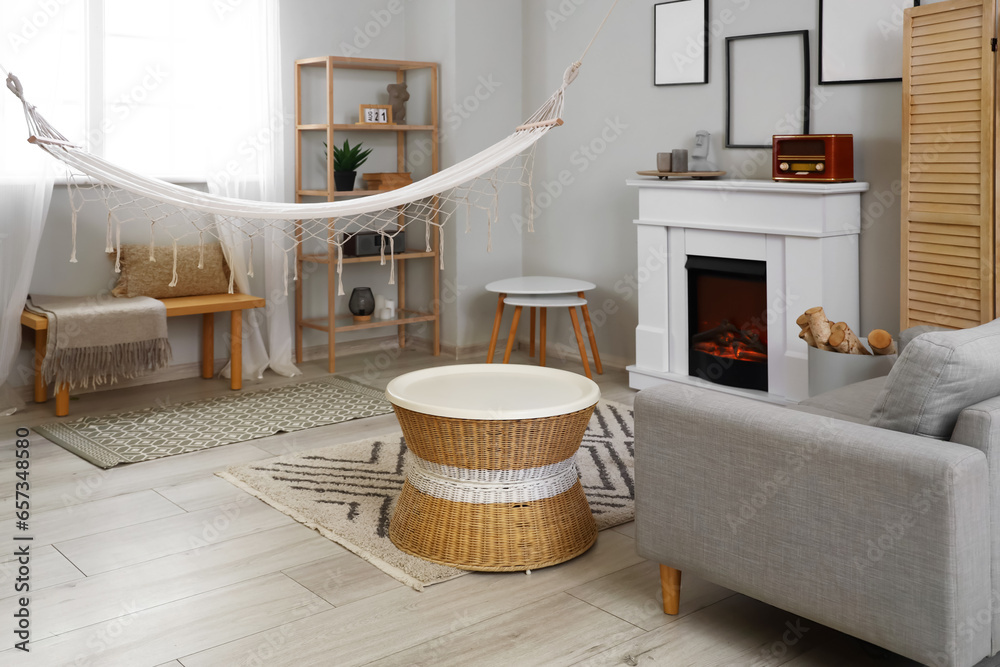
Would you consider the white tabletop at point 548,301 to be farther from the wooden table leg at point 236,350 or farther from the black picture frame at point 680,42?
the wooden table leg at point 236,350

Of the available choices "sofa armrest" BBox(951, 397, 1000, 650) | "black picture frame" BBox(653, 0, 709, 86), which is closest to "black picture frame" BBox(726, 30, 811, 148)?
"black picture frame" BBox(653, 0, 709, 86)

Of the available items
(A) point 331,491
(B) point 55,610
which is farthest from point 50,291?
(B) point 55,610

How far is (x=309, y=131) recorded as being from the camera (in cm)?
506

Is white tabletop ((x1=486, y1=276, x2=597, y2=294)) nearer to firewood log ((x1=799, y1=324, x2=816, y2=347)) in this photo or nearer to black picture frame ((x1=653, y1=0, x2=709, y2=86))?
black picture frame ((x1=653, y1=0, x2=709, y2=86))

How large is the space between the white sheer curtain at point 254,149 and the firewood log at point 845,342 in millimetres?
2620

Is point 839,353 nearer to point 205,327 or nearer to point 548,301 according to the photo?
point 548,301

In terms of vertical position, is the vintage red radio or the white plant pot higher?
the vintage red radio

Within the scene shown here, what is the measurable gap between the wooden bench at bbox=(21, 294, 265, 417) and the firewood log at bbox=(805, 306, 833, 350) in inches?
98.9

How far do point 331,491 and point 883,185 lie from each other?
7.94 feet

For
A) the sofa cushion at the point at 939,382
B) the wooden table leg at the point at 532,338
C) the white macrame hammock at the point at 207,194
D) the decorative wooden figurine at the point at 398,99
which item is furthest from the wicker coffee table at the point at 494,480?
the decorative wooden figurine at the point at 398,99

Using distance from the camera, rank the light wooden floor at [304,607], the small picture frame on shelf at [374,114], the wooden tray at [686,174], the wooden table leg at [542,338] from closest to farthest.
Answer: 1. the light wooden floor at [304,607]
2. the wooden tray at [686,174]
3. the wooden table leg at [542,338]
4. the small picture frame on shelf at [374,114]

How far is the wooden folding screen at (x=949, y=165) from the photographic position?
3.07 meters

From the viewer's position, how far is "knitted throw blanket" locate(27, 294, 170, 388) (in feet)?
12.8

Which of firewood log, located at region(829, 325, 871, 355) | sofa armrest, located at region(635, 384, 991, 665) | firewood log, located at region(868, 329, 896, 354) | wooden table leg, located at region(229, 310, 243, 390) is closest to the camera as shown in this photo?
sofa armrest, located at region(635, 384, 991, 665)
